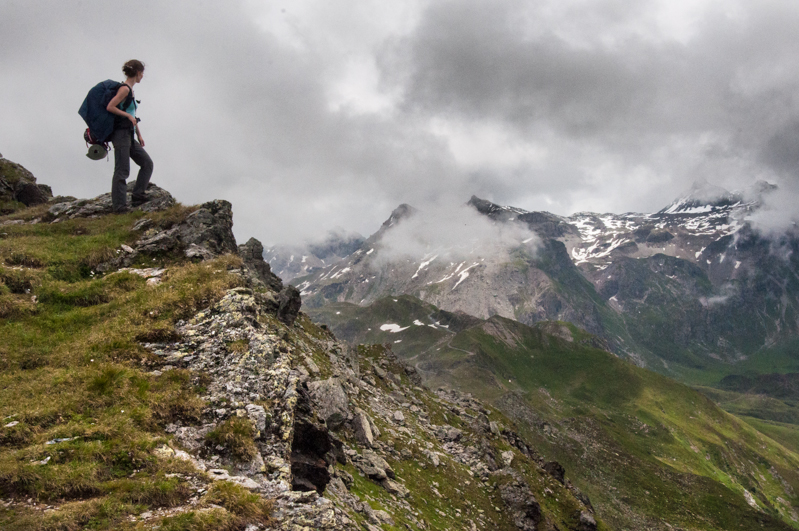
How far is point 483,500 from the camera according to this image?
41.1 meters

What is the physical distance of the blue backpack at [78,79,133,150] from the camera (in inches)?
700

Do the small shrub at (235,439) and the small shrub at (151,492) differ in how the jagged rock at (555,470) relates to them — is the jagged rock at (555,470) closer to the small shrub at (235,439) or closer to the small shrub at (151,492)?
the small shrub at (235,439)

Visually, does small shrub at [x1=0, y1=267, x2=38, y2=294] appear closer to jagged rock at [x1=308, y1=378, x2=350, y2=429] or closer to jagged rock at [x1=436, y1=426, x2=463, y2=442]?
jagged rock at [x1=308, y1=378, x2=350, y2=429]

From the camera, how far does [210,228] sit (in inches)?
957

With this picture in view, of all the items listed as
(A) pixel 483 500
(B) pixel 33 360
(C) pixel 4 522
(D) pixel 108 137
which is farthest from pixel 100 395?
(A) pixel 483 500

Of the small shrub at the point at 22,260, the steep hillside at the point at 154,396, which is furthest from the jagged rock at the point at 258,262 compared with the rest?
the small shrub at the point at 22,260

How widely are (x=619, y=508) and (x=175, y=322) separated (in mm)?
181654

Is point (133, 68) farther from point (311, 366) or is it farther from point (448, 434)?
point (448, 434)

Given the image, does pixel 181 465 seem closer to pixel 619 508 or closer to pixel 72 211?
pixel 72 211

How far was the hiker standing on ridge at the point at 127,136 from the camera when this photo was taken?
699 inches

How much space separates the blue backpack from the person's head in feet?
2.11

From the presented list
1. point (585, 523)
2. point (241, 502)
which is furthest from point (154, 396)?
point (585, 523)

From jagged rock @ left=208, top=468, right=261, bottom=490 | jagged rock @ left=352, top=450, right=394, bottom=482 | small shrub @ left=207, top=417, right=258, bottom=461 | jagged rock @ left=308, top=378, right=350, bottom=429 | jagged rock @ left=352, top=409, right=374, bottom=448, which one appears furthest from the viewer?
jagged rock @ left=352, top=409, right=374, bottom=448

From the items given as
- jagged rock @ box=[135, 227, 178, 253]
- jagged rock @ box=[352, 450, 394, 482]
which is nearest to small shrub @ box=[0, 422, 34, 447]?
jagged rock @ box=[135, 227, 178, 253]
